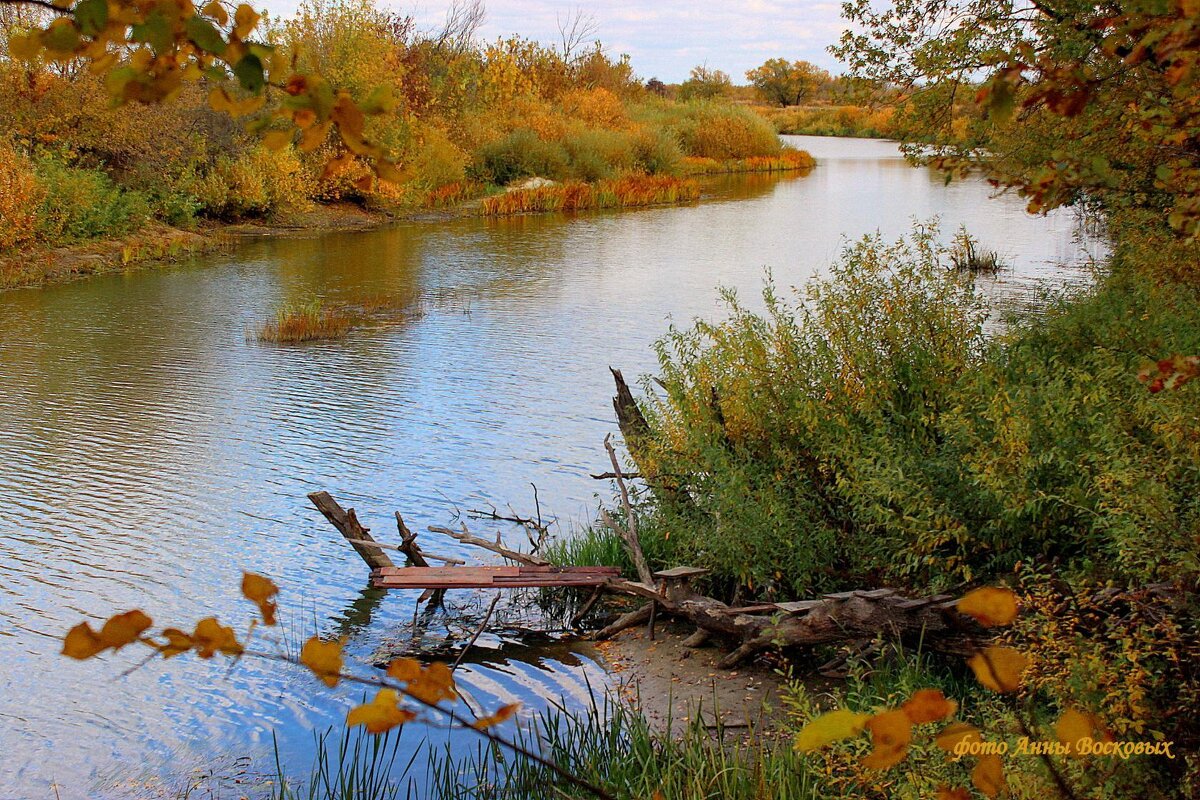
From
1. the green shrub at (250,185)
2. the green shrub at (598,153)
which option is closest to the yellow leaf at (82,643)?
the green shrub at (250,185)

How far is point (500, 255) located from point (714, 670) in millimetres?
16973

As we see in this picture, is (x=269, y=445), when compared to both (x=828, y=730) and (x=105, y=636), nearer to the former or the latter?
(x=105, y=636)

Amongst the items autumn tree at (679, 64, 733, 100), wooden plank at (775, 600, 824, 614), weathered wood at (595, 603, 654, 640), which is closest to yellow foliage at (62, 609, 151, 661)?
wooden plank at (775, 600, 824, 614)

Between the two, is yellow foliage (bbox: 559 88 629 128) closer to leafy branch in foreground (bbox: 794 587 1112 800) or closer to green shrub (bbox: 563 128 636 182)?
green shrub (bbox: 563 128 636 182)

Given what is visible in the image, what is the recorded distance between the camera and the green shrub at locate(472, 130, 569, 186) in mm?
32906

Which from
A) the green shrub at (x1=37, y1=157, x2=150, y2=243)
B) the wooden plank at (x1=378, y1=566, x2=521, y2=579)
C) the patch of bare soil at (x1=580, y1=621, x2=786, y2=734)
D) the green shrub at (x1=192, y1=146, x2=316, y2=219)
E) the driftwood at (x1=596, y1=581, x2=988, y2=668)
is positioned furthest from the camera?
the green shrub at (x1=192, y1=146, x2=316, y2=219)

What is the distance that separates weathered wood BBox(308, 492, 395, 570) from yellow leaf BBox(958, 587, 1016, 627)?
17.5ft

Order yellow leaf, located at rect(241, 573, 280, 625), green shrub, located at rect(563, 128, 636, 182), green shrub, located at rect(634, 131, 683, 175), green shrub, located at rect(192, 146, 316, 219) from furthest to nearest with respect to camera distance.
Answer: green shrub, located at rect(634, 131, 683, 175) < green shrub, located at rect(563, 128, 636, 182) < green shrub, located at rect(192, 146, 316, 219) < yellow leaf, located at rect(241, 573, 280, 625)

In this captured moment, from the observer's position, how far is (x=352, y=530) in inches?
255

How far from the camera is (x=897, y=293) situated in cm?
636

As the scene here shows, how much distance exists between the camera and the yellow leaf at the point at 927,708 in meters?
1.24

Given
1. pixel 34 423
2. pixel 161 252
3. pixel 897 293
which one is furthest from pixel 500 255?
pixel 897 293

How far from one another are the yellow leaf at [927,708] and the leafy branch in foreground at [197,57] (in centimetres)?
89

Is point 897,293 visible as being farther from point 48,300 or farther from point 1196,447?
point 48,300
